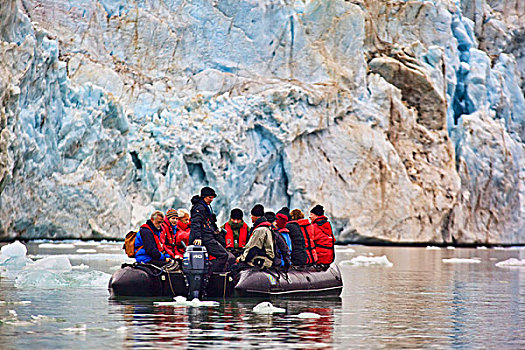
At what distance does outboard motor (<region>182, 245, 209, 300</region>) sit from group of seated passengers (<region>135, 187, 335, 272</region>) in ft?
0.48

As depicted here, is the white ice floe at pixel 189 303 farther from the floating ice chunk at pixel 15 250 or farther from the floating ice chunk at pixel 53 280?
the floating ice chunk at pixel 15 250

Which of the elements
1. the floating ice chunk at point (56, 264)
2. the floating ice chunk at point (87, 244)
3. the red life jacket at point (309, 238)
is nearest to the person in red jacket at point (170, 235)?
the red life jacket at point (309, 238)

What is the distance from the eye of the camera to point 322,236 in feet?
33.5

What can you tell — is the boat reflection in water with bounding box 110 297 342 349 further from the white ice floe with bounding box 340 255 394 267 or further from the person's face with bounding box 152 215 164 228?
the white ice floe with bounding box 340 255 394 267

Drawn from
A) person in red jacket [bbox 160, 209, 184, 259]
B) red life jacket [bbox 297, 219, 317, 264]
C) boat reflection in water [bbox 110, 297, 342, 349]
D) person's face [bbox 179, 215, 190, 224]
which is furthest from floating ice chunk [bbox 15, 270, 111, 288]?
red life jacket [bbox 297, 219, 317, 264]

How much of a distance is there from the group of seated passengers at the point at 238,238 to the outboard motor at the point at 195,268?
147mm

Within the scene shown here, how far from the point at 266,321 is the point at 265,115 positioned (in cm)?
Result: 2144

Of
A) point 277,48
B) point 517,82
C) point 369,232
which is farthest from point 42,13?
point 517,82

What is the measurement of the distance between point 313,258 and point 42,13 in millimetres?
19618

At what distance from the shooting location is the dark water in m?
6.27

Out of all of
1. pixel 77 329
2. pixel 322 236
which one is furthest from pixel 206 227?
pixel 77 329

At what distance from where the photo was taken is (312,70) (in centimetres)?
3141

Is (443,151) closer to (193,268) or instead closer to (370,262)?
(370,262)

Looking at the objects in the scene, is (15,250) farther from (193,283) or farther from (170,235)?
(193,283)
